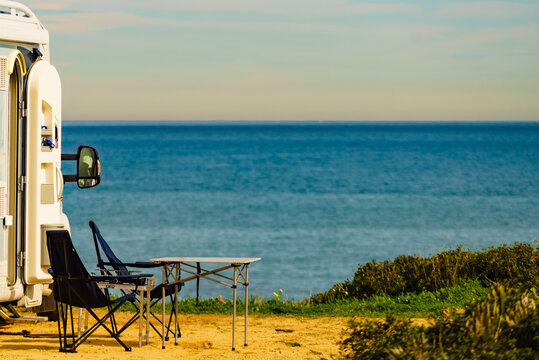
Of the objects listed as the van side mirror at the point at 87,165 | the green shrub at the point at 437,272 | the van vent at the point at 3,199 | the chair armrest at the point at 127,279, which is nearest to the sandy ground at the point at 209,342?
the chair armrest at the point at 127,279

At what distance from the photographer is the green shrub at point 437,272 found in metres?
9.74

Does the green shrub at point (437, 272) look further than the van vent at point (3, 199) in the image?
Yes

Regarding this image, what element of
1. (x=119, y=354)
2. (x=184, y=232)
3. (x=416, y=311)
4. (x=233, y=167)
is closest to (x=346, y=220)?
(x=184, y=232)

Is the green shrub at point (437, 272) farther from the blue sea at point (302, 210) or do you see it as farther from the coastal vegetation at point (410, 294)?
the blue sea at point (302, 210)

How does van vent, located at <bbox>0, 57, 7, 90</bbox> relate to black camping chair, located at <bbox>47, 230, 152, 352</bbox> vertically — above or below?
above

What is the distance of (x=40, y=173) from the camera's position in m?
7.04

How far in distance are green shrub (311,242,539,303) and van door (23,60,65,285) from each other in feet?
13.9

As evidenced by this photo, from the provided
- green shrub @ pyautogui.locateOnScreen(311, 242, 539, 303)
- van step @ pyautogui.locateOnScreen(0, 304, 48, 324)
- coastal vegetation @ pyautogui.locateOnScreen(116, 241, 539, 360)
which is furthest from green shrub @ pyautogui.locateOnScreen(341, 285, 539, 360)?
green shrub @ pyautogui.locateOnScreen(311, 242, 539, 303)

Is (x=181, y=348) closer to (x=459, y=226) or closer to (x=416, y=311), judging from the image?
(x=416, y=311)

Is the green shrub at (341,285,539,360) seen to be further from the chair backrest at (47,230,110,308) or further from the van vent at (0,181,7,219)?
the van vent at (0,181,7,219)

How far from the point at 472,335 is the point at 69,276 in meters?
3.62

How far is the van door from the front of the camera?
6934 mm

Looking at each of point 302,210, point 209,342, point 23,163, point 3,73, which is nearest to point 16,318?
point 23,163

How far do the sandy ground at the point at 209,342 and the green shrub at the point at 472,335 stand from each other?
165 cm
